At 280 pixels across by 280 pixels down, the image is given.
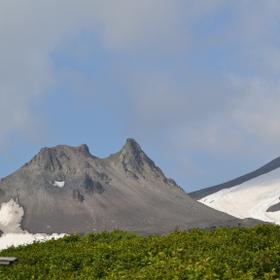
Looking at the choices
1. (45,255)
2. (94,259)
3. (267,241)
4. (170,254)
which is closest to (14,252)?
(45,255)

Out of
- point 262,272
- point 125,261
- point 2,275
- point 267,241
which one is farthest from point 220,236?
point 2,275

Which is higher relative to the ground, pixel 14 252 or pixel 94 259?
pixel 14 252

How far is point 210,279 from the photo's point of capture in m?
23.2

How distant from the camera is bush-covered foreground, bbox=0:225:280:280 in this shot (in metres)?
24.3

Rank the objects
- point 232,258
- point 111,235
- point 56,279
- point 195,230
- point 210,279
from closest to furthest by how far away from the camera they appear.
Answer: point 210,279 < point 232,258 < point 56,279 < point 195,230 < point 111,235

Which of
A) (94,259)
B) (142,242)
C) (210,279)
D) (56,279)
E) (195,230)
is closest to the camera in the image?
(210,279)

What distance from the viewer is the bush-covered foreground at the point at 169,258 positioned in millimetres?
24297

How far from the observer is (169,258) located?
90.3ft

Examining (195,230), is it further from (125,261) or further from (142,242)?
(125,261)

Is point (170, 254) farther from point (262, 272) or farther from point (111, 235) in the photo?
point (111, 235)

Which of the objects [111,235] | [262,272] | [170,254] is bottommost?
[262,272]

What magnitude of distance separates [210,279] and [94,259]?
7811 millimetres

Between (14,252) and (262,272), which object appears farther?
(14,252)

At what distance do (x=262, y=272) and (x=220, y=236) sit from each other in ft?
24.1
